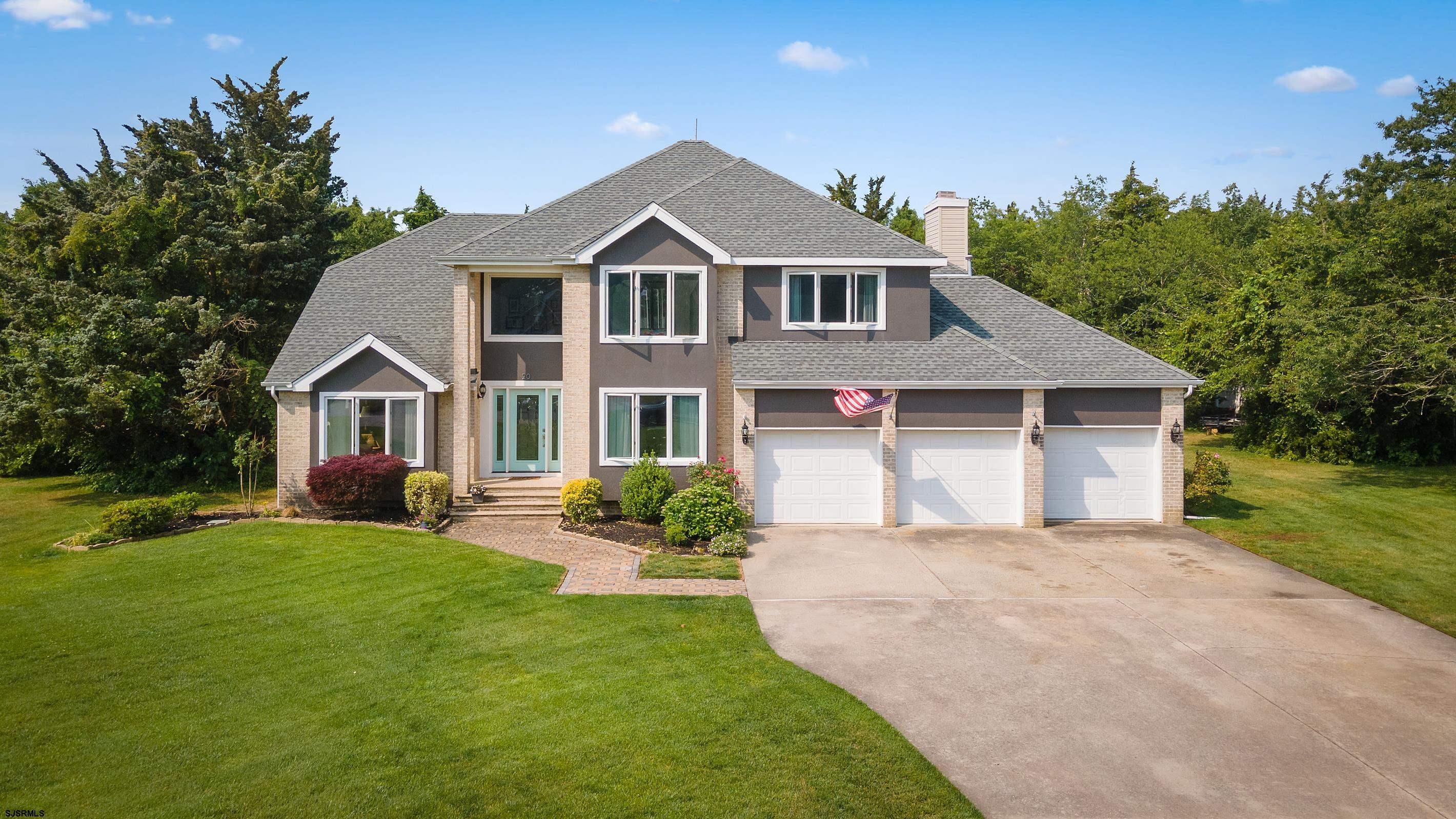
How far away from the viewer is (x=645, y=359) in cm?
1895

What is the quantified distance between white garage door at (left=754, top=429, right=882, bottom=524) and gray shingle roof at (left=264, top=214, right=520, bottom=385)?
329 inches

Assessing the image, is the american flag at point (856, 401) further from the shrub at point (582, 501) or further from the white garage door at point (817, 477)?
the shrub at point (582, 501)


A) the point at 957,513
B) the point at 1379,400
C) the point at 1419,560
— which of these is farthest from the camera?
the point at 1379,400

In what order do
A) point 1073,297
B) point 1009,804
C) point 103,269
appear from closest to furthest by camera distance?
point 1009,804 → point 103,269 → point 1073,297

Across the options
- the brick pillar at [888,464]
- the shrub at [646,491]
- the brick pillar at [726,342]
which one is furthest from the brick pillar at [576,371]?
the brick pillar at [888,464]

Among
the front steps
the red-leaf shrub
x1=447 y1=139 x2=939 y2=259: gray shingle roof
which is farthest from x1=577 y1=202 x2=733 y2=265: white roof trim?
the red-leaf shrub

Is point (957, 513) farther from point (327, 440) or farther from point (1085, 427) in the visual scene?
point (327, 440)

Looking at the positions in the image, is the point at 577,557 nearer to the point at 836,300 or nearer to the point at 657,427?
the point at 657,427

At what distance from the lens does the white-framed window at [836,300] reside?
19750 mm

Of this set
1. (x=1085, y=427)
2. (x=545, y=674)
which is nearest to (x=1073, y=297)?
(x=1085, y=427)

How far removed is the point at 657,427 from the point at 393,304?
9013 mm

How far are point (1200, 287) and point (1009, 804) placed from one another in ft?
131

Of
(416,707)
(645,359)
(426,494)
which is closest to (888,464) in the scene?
(645,359)

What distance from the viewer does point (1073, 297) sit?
46.2 m
